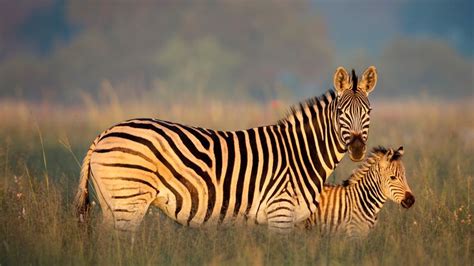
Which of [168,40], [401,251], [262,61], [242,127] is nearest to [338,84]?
[401,251]

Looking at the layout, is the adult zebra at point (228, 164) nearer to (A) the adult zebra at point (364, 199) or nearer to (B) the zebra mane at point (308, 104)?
(B) the zebra mane at point (308, 104)

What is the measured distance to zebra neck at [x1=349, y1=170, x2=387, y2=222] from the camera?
23.9ft

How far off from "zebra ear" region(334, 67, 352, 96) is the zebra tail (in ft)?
7.60

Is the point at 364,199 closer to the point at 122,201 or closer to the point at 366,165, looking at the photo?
the point at 366,165

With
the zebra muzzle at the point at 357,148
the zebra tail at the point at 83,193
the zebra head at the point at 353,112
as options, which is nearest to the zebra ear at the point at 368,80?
the zebra head at the point at 353,112

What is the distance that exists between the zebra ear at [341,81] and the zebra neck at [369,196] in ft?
3.54

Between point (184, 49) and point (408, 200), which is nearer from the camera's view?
point (408, 200)

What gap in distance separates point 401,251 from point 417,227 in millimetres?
856

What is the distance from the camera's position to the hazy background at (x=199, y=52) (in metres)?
42.5

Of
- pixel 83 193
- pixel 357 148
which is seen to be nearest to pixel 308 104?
pixel 357 148

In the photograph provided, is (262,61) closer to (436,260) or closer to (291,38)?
(291,38)

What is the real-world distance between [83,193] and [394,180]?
3090 mm

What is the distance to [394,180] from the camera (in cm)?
727

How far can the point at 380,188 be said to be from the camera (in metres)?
7.36
